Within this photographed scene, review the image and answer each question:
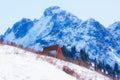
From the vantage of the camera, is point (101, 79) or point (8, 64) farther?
point (101, 79)

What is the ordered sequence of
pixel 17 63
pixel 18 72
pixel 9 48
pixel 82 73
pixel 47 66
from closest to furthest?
pixel 18 72
pixel 17 63
pixel 47 66
pixel 9 48
pixel 82 73

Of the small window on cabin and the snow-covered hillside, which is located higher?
the small window on cabin

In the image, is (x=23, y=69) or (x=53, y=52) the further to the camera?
(x=53, y=52)

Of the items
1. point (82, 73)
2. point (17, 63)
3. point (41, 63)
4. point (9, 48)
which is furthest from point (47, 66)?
point (82, 73)

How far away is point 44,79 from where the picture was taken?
47.5ft

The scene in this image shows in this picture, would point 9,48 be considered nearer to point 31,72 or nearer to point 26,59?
point 26,59

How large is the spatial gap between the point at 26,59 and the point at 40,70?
1407mm

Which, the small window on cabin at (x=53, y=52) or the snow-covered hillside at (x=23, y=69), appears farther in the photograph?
the small window on cabin at (x=53, y=52)

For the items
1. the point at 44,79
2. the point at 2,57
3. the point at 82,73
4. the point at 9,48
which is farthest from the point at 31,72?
the point at 82,73

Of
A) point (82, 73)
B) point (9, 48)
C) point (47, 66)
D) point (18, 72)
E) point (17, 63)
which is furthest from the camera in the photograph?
point (82, 73)

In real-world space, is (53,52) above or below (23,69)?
above

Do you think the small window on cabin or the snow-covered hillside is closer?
the snow-covered hillside

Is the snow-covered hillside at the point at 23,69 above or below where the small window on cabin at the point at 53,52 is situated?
below

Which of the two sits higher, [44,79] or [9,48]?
[9,48]
